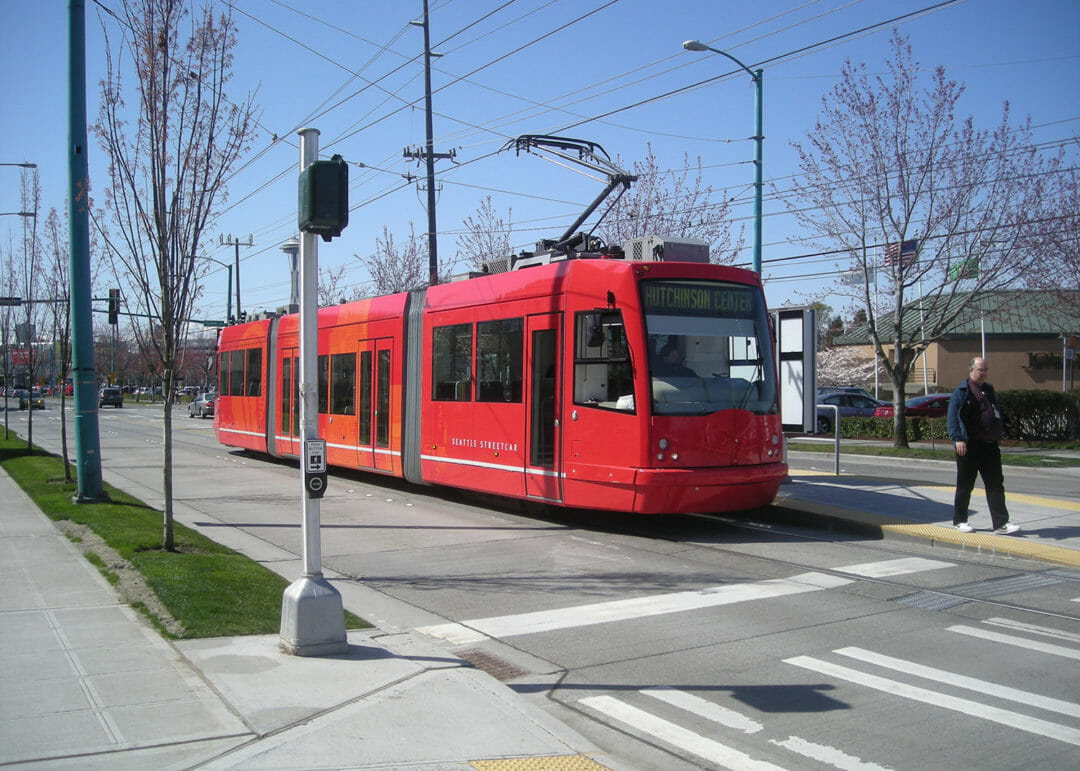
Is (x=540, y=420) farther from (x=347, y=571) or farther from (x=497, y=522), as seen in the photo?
(x=347, y=571)

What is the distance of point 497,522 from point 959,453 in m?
6.05

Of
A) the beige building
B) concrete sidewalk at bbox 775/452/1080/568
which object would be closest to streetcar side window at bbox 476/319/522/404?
concrete sidewalk at bbox 775/452/1080/568

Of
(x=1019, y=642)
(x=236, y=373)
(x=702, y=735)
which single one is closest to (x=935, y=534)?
(x=1019, y=642)

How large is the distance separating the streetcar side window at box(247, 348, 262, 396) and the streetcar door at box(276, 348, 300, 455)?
1.45 metres

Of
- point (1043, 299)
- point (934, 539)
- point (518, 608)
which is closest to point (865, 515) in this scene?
point (934, 539)

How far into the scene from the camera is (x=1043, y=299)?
93.5 ft

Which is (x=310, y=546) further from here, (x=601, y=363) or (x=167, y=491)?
(x=601, y=363)

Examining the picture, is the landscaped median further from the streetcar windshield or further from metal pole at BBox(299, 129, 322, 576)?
the streetcar windshield

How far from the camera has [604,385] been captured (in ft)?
35.6

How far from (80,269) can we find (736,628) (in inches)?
412

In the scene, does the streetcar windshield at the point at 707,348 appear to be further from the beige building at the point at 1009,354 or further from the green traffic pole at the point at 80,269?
Result: the beige building at the point at 1009,354

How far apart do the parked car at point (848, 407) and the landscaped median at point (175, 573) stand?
90.0ft

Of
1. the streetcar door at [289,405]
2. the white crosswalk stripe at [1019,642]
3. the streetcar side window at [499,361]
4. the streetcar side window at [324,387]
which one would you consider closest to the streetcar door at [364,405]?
the streetcar side window at [324,387]

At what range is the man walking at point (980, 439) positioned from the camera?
1034cm
